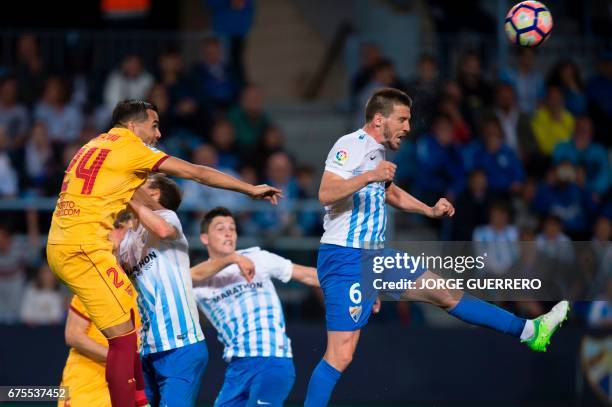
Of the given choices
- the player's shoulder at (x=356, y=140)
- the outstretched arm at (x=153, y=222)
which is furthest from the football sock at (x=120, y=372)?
the player's shoulder at (x=356, y=140)

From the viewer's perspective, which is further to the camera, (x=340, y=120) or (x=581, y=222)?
(x=340, y=120)

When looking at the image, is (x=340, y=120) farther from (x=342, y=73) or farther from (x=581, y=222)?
(x=581, y=222)

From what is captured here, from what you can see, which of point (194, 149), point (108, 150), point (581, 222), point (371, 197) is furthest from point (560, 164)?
point (108, 150)

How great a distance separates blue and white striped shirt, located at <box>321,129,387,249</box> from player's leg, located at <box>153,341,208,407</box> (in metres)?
1.11

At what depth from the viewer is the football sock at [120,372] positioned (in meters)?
6.95

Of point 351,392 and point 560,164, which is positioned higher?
point 560,164

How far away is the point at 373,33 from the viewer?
15.5m

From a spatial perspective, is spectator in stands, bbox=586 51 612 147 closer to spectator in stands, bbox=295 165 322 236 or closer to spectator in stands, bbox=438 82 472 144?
spectator in stands, bbox=438 82 472 144

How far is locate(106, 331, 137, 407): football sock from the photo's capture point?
22.8ft

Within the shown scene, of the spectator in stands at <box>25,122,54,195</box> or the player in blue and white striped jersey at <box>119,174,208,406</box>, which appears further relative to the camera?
the spectator in stands at <box>25,122,54,195</box>

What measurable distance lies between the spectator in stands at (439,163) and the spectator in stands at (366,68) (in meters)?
1.21

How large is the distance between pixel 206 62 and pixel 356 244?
661cm

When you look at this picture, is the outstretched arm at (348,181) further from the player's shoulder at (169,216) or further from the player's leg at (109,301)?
the player's leg at (109,301)

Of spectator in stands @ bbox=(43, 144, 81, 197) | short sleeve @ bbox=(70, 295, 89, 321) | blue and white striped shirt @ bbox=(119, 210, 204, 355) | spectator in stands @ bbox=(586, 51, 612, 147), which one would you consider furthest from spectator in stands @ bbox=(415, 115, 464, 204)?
Answer: short sleeve @ bbox=(70, 295, 89, 321)
